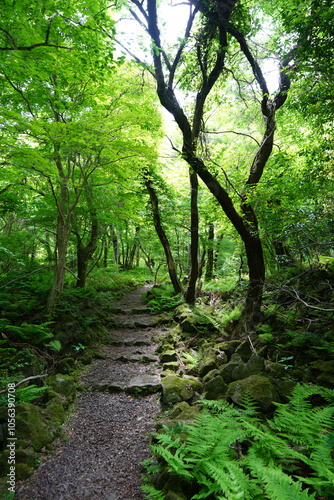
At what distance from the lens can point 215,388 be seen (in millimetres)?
4609

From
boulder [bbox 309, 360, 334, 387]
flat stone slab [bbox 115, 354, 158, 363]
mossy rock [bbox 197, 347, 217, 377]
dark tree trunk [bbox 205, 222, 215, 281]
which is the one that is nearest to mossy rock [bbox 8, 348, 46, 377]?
flat stone slab [bbox 115, 354, 158, 363]

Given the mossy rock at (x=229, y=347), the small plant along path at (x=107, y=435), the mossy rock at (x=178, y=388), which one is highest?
the mossy rock at (x=229, y=347)

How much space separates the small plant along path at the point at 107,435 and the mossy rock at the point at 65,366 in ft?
1.30

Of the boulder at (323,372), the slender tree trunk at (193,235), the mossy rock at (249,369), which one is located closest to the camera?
the boulder at (323,372)

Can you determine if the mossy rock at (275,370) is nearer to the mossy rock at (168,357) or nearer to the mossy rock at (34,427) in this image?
the mossy rock at (168,357)

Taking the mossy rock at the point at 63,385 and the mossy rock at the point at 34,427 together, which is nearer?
the mossy rock at the point at 34,427

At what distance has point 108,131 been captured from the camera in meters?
6.14

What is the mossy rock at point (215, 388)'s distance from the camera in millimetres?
4543

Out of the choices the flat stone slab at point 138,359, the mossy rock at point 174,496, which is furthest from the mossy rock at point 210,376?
the mossy rock at point 174,496

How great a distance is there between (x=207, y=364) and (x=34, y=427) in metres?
3.27

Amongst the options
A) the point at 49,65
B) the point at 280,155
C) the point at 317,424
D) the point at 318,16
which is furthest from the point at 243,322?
the point at 49,65

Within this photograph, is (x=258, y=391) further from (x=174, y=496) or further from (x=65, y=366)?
(x=65, y=366)

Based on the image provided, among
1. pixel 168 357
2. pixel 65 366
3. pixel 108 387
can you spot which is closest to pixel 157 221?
pixel 168 357

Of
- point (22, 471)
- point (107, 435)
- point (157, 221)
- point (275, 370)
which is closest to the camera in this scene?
point (22, 471)
